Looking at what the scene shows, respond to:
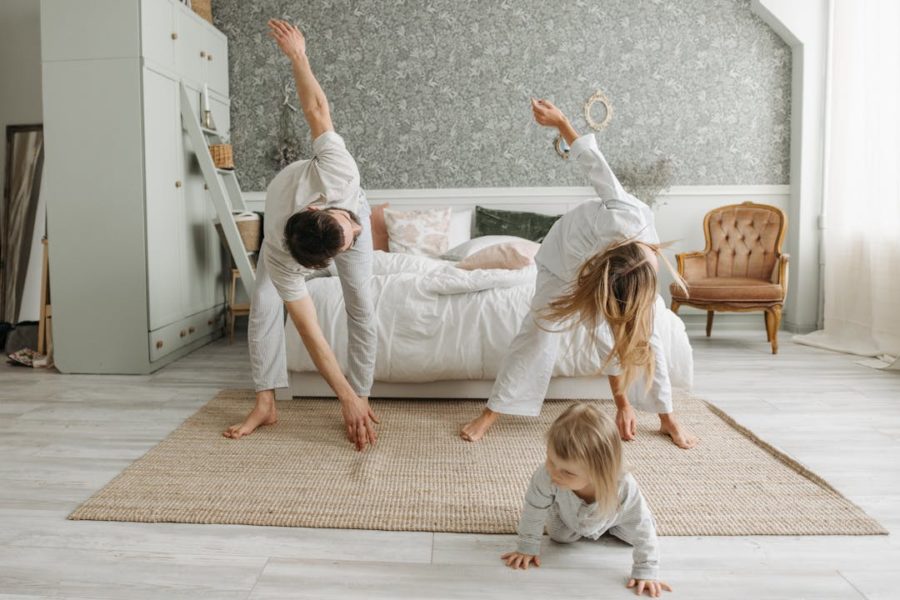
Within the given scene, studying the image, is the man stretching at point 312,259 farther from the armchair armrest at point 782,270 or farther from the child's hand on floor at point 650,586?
the armchair armrest at point 782,270

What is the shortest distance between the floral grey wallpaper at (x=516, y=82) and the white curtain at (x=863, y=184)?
51 centimetres

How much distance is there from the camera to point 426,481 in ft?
7.07

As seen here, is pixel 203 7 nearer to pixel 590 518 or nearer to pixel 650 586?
pixel 590 518

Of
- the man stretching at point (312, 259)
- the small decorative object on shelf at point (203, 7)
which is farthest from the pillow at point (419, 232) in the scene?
the man stretching at point (312, 259)

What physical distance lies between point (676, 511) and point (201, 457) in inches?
58.0

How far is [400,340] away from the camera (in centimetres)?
299

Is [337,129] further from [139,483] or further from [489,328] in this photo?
[139,483]

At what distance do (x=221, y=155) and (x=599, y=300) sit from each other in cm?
325

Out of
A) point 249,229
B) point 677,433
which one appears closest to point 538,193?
point 249,229

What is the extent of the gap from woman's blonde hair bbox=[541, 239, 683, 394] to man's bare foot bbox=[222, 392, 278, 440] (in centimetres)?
133

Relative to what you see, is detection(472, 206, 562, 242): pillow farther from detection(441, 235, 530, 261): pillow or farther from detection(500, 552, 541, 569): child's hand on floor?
detection(500, 552, 541, 569): child's hand on floor

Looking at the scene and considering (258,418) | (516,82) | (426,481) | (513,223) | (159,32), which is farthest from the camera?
(516,82)

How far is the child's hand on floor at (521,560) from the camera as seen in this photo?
5.36 ft

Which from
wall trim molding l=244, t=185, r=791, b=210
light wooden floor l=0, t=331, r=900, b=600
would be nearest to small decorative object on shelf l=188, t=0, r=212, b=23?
wall trim molding l=244, t=185, r=791, b=210
